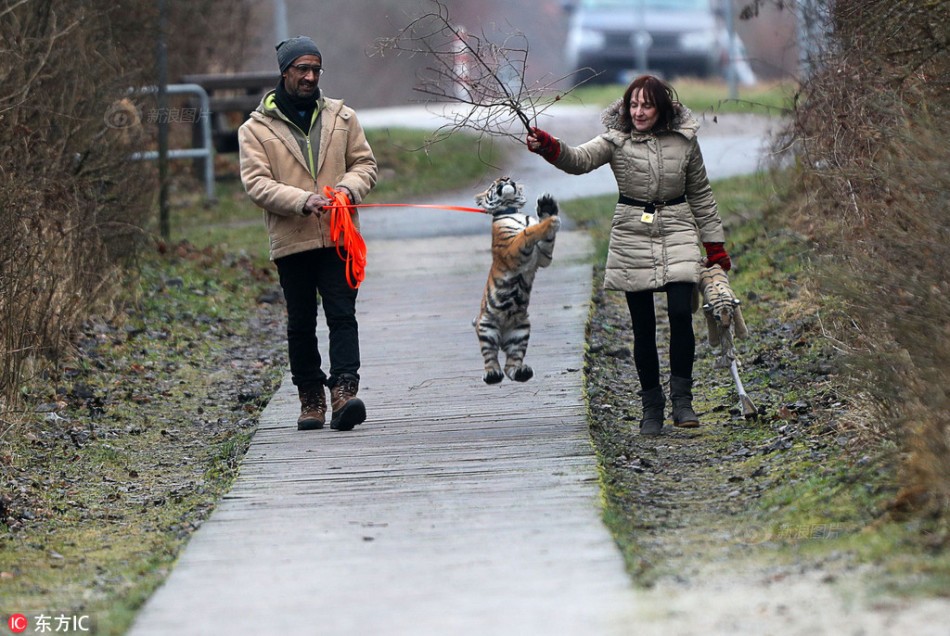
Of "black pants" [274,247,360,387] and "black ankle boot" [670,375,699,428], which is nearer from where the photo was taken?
"black ankle boot" [670,375,699,428]

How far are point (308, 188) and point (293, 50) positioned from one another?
72cm

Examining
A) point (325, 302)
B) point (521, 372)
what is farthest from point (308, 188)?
point (521, 372)

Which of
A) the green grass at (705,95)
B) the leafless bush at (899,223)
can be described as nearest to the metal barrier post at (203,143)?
the green grass at (705,95)

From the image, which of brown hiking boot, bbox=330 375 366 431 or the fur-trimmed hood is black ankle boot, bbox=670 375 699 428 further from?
brown hiking boot, bbox=330 375 366 431

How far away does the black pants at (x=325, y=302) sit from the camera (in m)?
7.96

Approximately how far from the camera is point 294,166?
788 cm

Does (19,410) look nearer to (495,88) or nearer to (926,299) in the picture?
(495,88)

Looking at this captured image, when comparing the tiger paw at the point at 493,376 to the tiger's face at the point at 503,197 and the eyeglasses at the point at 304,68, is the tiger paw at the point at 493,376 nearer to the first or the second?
the tiger's face at the point at 503,197

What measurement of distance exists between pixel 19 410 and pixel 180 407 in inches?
51.7

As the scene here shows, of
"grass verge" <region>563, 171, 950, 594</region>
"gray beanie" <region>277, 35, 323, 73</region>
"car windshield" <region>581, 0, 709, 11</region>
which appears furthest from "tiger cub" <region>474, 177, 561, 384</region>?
"car windshield" <region>581, 0, 709, 11</region>

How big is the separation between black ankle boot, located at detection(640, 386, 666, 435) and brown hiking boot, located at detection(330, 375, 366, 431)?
58.7 inches

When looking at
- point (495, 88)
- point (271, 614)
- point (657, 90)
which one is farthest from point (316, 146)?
point (271, 614)

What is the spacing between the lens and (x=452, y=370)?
9398 mm

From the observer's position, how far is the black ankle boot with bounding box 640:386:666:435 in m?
7.88
